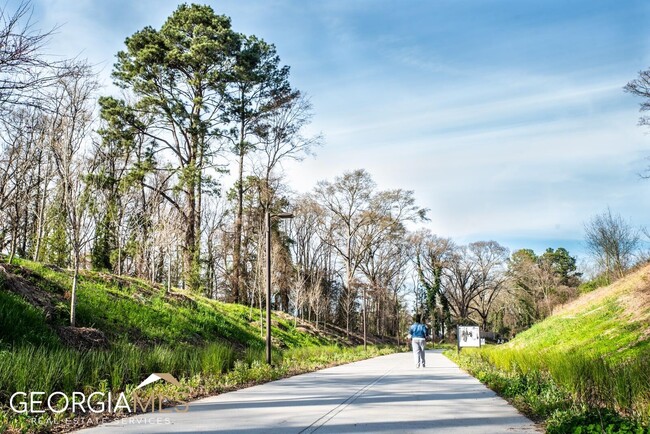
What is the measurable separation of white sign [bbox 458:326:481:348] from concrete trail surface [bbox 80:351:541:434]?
15.8 m

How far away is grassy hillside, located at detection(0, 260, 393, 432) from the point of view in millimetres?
6793

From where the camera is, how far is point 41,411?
231 inches

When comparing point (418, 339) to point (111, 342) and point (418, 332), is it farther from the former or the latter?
point (111, 342)

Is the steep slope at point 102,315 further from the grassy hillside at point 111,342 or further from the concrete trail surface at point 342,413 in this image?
the concrete trail surface at point 342,413

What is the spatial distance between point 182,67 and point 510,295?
5079 cm

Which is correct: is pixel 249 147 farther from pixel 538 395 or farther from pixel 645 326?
pixel 538 395

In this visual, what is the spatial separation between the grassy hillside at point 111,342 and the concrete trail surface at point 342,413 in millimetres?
1079

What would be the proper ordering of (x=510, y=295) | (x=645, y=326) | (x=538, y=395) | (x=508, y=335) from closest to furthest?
(x=538, y=395) → (x=645, y=326) → (x=510, y=295) → (x=508, y=335)

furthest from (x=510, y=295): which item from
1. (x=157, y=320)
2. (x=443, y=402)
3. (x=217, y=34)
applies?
(x=443, y=402)

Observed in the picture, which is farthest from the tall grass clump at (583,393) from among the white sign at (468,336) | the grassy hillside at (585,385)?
the white sign at (468,336)

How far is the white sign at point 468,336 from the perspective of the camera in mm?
24834

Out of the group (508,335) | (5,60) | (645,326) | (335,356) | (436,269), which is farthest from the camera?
(508,335)

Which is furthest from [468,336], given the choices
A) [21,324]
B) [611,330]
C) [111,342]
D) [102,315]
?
[21,324]

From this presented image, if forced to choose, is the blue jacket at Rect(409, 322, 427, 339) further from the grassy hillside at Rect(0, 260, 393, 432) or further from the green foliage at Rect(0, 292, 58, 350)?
the green foliage at Rect(0, 292, 58, 350)
